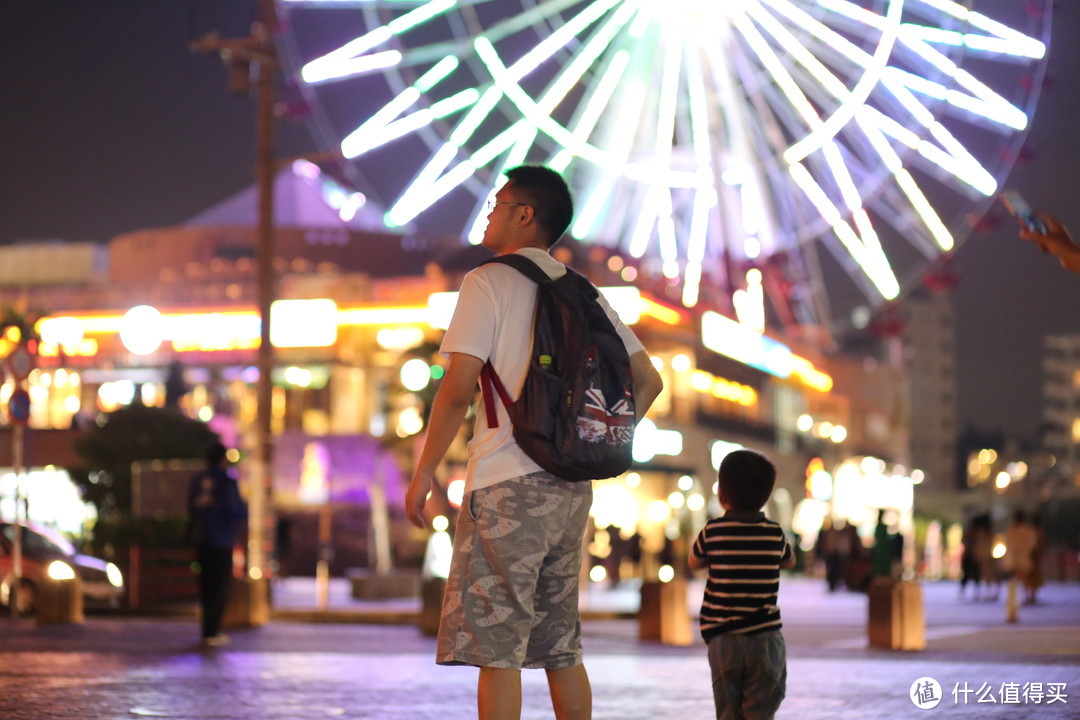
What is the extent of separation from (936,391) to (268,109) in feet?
433

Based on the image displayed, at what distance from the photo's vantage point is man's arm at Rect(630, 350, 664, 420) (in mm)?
5406

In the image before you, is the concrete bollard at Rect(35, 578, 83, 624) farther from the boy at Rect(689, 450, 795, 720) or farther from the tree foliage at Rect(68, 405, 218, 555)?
the tree foliage at Rect(68, 405, 218, 555)

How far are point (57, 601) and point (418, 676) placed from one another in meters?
7.55

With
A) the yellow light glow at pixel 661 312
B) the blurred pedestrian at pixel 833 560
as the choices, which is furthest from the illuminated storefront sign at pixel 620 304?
the blurred pedestrian at pixel 833 560

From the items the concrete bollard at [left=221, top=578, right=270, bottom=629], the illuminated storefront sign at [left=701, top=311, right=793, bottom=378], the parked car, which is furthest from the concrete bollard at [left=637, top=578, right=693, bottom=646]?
the illuminated storefront sign at [left=701, top=311, right=793, bottom=378]

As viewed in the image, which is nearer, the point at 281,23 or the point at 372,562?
the point at 281,23

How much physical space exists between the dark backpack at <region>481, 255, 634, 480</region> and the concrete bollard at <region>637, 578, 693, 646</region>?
9540 millimetres

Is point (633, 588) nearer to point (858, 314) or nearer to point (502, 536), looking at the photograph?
point (858, 314)

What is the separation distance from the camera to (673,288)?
54.2 metres

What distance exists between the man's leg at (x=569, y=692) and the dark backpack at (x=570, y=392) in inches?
24.4

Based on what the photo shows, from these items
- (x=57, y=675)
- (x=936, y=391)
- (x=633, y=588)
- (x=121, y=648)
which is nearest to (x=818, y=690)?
(x=57, y=675)

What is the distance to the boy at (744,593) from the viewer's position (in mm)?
6008

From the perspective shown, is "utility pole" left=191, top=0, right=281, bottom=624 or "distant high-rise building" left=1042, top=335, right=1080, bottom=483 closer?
"utility pole" left=191, top=0, right=281, bottom=624

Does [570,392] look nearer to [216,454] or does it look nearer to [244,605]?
[216,454]
